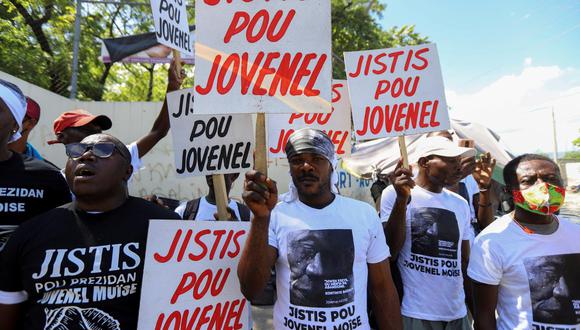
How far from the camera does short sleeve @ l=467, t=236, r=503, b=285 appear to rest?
5.64 feet

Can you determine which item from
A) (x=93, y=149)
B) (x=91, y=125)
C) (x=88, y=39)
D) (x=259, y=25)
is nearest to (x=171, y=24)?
(x=91, y=125)

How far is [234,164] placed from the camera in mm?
2139

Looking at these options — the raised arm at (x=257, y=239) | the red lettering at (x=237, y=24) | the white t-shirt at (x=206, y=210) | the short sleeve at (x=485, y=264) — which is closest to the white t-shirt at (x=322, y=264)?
the raised arm at (x=257, y=239)

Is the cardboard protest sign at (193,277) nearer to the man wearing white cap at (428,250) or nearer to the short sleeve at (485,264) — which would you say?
the man wearing white cap at (428,250)

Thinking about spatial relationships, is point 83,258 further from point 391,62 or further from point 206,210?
point 391,62

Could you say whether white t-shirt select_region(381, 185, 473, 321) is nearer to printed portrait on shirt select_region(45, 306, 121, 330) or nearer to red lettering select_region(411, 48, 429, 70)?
red lettering select_region(411, 48, 429, 70)

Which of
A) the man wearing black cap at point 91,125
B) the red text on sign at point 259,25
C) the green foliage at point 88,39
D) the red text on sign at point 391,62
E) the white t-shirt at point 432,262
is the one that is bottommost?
the white t-shirt at point 432,262

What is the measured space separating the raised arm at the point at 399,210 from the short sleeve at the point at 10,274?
1.92 meters

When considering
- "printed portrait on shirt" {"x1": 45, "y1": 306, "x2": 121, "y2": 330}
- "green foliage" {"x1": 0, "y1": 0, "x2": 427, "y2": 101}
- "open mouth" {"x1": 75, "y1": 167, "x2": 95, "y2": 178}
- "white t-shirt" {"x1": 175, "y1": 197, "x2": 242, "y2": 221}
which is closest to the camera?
"printed portrait on shirt" {"x1": 45, "y1": 306, "x2": 121, "y2": 330}

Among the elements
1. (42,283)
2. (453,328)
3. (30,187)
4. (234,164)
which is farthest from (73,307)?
(453,328)

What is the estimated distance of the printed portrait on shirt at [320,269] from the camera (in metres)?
1.69

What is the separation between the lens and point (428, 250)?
2295mm

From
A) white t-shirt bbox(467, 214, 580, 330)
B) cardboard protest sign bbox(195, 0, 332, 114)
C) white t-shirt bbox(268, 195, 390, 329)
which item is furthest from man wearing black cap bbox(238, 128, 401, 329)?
white t-shirt bbox(467, 214, 580, 330)

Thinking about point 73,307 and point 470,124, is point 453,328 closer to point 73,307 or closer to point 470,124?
point 73,307
